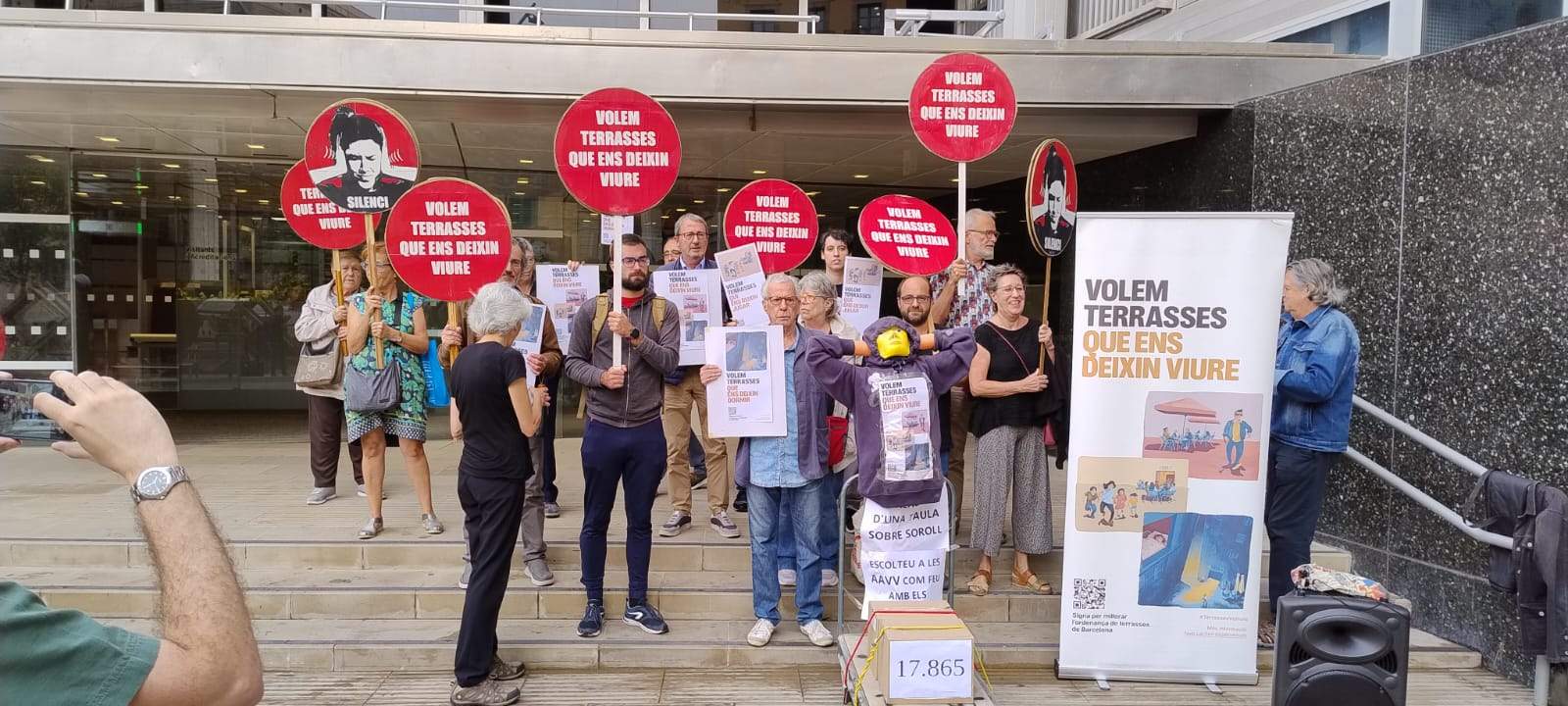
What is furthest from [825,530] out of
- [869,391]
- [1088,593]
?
[1088,593]

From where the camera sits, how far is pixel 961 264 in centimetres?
559

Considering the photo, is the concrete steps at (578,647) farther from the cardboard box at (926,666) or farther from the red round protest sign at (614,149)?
the red round protest sign at (614,149)

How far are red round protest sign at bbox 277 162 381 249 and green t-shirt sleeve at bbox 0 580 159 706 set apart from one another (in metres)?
5.15

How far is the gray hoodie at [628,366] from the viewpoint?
16.3ft

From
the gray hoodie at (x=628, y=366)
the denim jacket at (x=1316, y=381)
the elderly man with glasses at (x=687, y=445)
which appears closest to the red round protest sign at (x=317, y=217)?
the gray hoodie at (x=628, y=366)

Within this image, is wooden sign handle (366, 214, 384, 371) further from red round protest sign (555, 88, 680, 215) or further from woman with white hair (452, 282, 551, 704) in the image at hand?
woman with white hair (452, 282, 551, 704)

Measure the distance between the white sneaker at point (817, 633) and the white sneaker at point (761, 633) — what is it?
20 cm

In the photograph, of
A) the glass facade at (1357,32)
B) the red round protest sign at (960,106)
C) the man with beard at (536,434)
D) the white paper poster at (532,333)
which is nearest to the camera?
the man with beard at (536,434)

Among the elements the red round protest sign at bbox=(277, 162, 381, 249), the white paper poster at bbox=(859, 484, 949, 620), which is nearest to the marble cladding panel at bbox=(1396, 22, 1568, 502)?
the white paper poster at bbox=(859, 484, 949, 620)

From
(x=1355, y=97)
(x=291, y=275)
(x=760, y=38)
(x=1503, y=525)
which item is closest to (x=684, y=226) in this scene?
(x=760, y=38)

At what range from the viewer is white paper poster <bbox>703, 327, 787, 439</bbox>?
5023 mm

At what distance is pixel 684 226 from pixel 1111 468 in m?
3.30

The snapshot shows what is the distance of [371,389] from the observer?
600 cm

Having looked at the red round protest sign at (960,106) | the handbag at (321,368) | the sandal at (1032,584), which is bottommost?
the sandal at (1032,584)
